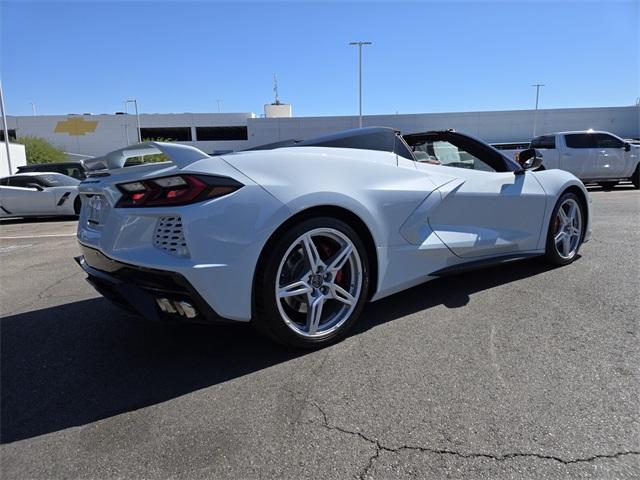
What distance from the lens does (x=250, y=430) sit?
2.15 meters

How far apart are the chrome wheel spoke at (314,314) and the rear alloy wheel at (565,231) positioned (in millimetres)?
2803

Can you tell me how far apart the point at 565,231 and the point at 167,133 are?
59719mm

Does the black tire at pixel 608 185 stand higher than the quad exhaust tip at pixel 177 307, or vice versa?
the quad exhaust tip at pixel 177 307

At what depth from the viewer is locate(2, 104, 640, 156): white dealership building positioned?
157ft

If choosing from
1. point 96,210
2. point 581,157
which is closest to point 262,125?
point 581,157

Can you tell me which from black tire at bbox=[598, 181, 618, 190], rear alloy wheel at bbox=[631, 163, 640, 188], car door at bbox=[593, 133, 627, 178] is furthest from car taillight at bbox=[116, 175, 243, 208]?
black tire at bbox=[598, 181, 618, 190]

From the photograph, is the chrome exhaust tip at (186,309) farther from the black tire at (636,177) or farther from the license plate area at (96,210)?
the black tire at (636,177)

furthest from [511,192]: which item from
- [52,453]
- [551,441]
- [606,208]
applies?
[606,208]

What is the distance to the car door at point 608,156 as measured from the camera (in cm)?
1383

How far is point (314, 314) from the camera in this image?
2.90 m

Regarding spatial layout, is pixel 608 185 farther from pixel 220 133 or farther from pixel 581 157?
pixel 220 133

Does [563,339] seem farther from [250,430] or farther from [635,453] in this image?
[250,430]

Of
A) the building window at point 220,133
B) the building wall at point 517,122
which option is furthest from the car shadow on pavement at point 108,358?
the building window at point 220,133

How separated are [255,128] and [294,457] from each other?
2089 inches
